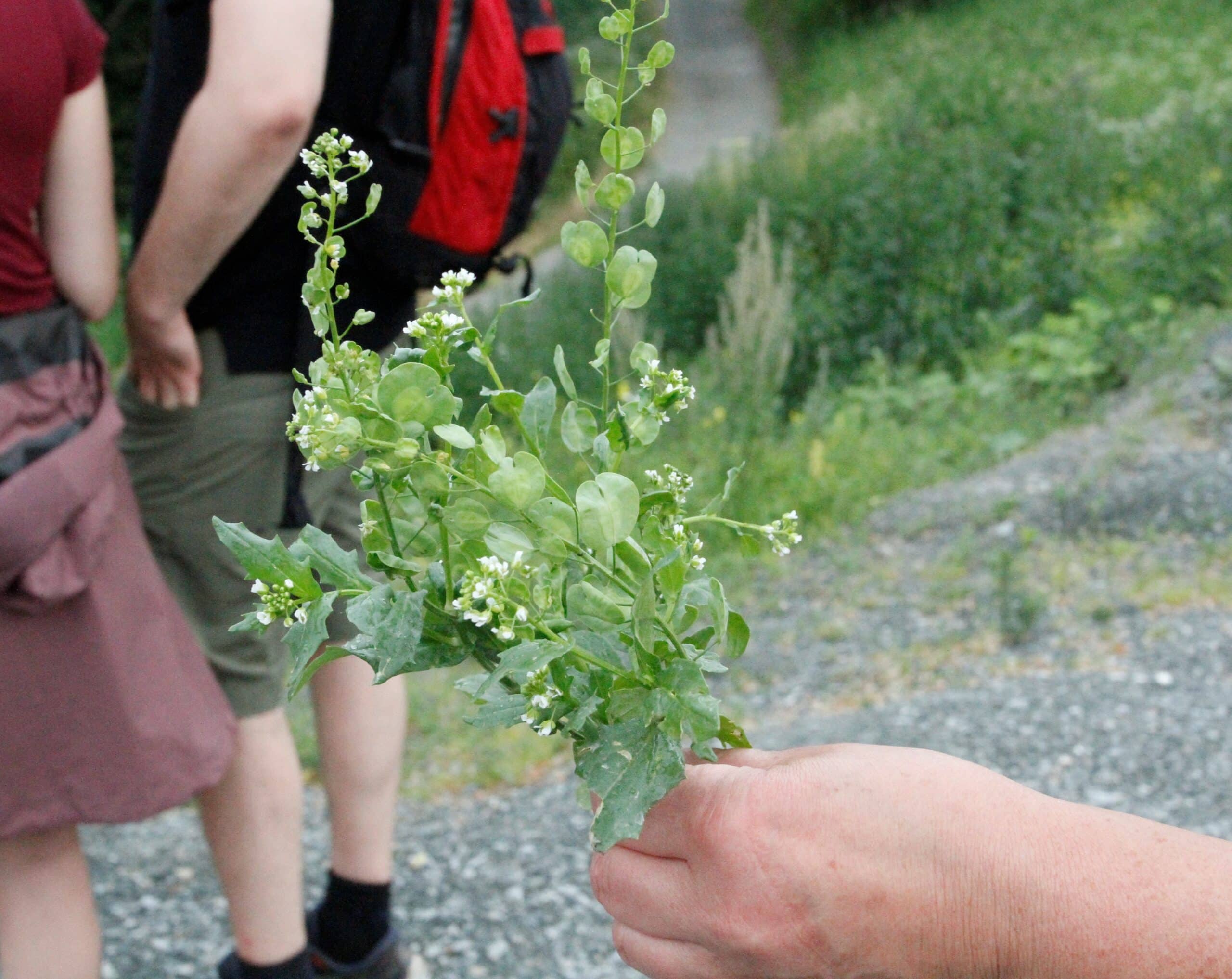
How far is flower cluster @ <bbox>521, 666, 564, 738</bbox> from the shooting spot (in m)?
0.91

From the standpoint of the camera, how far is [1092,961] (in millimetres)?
981

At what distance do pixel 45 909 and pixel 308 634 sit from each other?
1.49m

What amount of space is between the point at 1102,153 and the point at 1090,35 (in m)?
7.90

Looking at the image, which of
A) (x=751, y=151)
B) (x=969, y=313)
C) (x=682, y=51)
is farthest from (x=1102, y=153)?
(x=682, y=51)

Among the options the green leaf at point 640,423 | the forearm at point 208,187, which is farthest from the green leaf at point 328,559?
the forearm at point 208,187

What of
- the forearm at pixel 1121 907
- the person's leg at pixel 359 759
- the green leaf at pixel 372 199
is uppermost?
the green leaf at pixel 372 199

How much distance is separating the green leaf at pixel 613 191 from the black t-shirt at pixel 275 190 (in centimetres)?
124

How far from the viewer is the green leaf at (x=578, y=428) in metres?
1.00

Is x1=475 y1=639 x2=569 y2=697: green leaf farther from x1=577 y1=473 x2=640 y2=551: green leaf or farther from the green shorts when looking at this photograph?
the green shorts

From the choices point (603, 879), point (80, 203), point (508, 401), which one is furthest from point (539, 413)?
point (80, 203)

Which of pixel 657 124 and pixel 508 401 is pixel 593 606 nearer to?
pixel 508 401

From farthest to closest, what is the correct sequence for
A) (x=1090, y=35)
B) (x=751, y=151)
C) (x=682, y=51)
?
(x=682, y=51) < (x=1090, y=35) < (x=751, y=151)

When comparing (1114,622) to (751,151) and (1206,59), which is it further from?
(1206,59)

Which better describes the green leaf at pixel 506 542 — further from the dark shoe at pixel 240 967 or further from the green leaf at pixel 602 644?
the dark shoe at pixel 240 967
